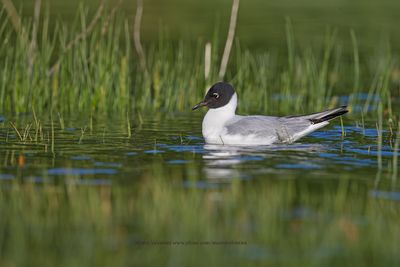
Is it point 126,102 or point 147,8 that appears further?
point 147,8

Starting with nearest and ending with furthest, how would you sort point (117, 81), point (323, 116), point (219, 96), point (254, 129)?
point (254, 129) → point (323, 116) → point (219, 96) → point (117, 81)

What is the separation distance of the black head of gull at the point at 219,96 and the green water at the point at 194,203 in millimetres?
887

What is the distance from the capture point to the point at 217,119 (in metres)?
12.7

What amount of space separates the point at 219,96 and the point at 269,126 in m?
1.13

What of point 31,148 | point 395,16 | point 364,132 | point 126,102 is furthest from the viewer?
point 395,16

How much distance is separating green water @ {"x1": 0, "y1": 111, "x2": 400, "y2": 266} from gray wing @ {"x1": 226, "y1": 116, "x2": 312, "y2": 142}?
251 mm

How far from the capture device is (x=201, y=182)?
927 cm

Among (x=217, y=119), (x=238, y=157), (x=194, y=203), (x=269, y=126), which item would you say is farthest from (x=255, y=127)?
(x=194, y=203)

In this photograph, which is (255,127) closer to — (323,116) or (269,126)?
(269,126)

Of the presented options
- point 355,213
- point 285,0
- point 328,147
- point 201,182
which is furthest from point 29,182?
point 285,0

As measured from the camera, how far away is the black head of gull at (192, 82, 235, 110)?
13.0 m

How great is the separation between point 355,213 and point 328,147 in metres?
3.88

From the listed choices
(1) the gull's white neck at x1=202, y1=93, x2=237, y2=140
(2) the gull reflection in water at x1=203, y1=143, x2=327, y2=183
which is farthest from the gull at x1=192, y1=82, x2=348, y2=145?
(2) the gull reflection in water at x1=203, y1=143, x2=327, y2=183

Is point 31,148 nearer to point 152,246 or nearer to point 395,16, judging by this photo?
point 152,246
